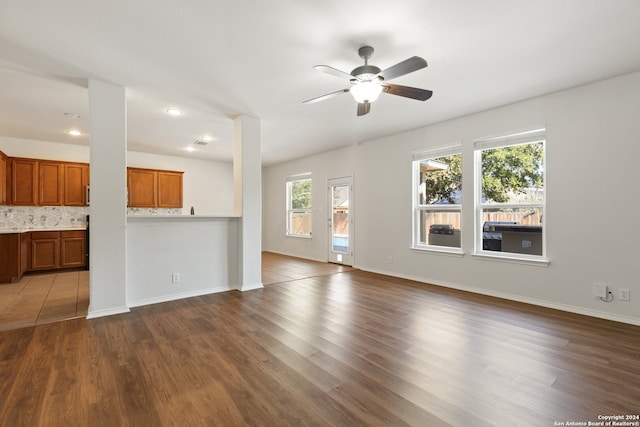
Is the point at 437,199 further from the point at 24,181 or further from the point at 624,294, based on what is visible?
the point at 24,181

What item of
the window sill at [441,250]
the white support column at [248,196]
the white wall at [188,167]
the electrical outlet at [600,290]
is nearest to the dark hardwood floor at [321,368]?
the electrical outlet at [600,290]

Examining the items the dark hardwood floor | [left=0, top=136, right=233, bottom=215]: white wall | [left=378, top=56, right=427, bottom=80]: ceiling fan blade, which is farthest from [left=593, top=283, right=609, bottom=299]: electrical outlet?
[left=0, top=136, right=233, bottom=215]: white wall

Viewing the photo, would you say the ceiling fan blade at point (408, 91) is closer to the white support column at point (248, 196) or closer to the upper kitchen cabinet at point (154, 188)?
the white support column at point (248, 196)

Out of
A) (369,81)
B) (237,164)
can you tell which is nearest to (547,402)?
(369,81)

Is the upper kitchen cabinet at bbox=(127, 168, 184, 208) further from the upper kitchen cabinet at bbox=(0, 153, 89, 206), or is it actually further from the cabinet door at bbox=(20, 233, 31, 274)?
the cabinet door at bbox=(20, 233, 31, 274)

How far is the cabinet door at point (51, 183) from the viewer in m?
5.84

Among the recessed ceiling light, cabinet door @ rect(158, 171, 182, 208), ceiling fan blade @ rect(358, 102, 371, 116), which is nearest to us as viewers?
ceiling fan blade @ rect(358, 102, 371, 116)

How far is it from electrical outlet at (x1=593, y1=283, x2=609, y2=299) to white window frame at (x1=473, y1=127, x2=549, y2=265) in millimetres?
503

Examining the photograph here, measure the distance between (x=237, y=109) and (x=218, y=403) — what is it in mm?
3656

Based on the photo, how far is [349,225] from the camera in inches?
257

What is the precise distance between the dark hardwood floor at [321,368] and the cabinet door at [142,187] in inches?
160

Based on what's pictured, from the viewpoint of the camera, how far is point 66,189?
6.08m

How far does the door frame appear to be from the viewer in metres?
6.45

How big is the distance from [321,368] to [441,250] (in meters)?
3.36
